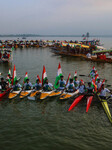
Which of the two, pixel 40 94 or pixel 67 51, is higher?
pixel 67 51

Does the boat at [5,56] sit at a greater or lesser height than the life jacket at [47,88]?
greater

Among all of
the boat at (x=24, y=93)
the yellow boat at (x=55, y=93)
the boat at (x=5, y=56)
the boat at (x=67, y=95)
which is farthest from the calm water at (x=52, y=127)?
the boat at (x=5, y=56)

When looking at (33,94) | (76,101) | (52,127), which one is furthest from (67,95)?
(52,127)

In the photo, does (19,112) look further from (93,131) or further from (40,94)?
(93,131)

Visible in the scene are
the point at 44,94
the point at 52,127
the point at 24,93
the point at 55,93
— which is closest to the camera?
the point at 52,127

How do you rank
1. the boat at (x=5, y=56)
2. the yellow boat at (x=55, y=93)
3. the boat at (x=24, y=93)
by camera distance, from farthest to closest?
1. the boat at (x=5, y=56)
2. the yellow boat at (x=55, y=93)
3. the boat at (x=24, y=93)

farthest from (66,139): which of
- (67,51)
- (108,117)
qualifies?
(67,51)

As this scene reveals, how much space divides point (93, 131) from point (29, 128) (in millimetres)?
5244

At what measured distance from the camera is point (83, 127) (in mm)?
12539

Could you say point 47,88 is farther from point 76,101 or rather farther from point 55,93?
point 76,101

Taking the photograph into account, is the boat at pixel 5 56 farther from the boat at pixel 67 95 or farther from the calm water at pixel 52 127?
the boat at pixel 67 95

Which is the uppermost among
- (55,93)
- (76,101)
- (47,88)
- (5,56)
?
(5,56)

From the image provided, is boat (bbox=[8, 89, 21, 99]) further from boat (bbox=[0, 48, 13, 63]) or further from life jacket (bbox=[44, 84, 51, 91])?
boat (bbox=[0, 48, 13, 63])

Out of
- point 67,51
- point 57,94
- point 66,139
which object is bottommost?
point 66,139
